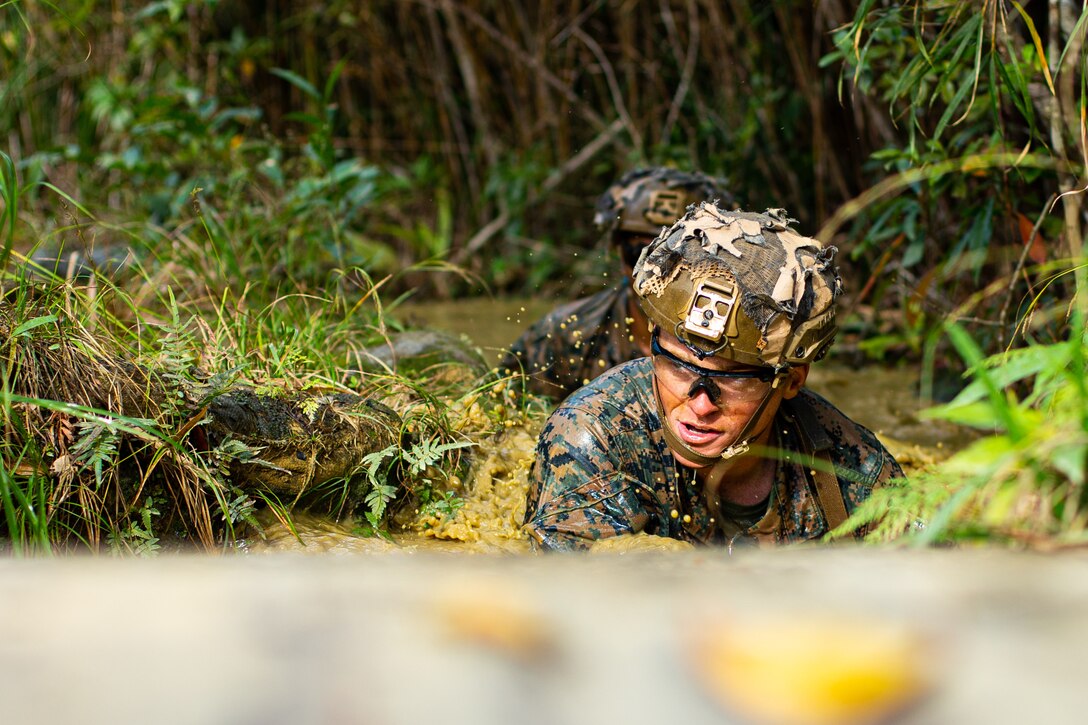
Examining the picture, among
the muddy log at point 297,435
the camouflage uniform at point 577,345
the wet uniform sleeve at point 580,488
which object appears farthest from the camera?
the camouflage uniform at point 577,345

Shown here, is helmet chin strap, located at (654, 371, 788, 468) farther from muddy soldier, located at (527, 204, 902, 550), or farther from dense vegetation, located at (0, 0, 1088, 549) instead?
dense vegetation, located at (0, 0, 1088, 549)

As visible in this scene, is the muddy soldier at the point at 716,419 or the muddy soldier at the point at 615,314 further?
the muddy soldier at the point at 615,314

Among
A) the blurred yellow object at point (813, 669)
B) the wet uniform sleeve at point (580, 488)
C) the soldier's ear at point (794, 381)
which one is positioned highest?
the blurred yellow object at point (813, 669)

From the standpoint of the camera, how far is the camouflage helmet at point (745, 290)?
2.72 m

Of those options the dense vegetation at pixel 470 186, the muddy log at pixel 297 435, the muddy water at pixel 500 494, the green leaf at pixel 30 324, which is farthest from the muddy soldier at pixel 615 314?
the green leaf at pixel 30 324

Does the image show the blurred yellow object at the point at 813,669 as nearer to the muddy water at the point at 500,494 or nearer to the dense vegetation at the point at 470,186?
the dense vegetation at the point at 470,186

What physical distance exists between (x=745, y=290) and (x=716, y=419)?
335mm

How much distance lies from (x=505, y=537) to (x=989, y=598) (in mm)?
2140

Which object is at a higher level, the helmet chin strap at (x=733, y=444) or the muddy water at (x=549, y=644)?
the muddy water at (x=549, y=644)

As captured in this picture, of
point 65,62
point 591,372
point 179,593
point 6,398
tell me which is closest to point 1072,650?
point 179,593

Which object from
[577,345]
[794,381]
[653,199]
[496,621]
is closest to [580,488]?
[794,381]

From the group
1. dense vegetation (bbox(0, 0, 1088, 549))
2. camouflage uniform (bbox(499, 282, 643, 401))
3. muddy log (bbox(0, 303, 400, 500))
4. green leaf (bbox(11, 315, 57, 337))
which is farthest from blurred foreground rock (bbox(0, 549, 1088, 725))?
camouflage uniform (bbox(499, 282, 643, 401))

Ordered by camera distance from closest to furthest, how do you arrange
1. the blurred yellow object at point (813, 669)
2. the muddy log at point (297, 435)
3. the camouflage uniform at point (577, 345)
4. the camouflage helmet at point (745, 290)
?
the blurred yellow object at point (813, 669) < the camouflage helmet at point (745, 290) < the muddy log at point (297, 435) < the camouflage uniform at point (577, 345)

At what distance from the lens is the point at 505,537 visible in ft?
10.6
